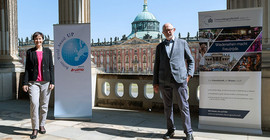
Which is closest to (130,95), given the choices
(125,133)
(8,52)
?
(125,133)

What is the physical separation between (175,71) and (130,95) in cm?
245

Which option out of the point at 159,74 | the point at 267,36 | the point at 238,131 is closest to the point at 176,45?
the point at 159,74

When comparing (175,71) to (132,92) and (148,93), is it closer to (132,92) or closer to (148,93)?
(132,92)

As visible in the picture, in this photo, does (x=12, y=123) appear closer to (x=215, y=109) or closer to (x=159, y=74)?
(x=159, y=74)

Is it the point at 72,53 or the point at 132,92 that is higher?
the point at 72,53

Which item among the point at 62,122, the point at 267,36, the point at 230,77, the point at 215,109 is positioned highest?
the point at 267,36

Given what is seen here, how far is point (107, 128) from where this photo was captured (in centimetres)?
349

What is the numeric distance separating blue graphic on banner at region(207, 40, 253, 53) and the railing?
125cm

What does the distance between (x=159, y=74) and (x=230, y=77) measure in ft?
3.48

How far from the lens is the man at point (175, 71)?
110 inches

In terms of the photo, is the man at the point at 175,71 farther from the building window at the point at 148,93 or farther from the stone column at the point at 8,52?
the stone column at the point at 8,52

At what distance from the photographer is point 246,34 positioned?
3.12 meters

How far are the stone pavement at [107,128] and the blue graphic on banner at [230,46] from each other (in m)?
1.16

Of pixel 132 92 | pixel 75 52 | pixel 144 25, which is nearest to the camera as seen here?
pixel 75 52
